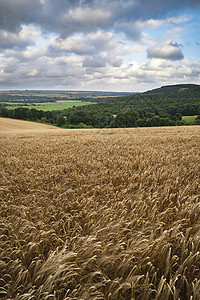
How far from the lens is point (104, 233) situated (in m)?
2.21

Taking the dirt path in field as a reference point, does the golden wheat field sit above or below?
below

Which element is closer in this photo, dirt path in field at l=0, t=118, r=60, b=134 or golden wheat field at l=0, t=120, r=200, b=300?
golden wheat field at l=0, t=120, r=200, b=300

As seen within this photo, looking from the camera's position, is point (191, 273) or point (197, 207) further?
point (197, 207)

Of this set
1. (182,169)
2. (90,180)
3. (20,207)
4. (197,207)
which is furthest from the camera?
(182,169)

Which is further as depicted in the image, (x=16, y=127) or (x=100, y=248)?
(x=16, y=127)

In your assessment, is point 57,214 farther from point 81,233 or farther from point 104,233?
point 104,233

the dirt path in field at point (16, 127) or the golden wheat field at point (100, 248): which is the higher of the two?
the dirt path in field at point (16, 127)

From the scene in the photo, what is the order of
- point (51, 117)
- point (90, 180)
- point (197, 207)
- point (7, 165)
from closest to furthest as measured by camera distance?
1. point (197, 207)
2. point (90, 180)
3. point (7, 165)
4. point (51, 117)

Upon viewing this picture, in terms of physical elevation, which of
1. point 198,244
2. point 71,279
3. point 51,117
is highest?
point 51,117

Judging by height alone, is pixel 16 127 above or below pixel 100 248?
above

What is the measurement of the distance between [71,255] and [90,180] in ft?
7.82

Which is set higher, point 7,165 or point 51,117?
point 51,117

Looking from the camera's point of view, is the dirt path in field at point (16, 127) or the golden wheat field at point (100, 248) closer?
the golden wheat field at point (100, 248)

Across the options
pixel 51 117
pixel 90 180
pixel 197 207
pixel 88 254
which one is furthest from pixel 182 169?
pixel 51 117
